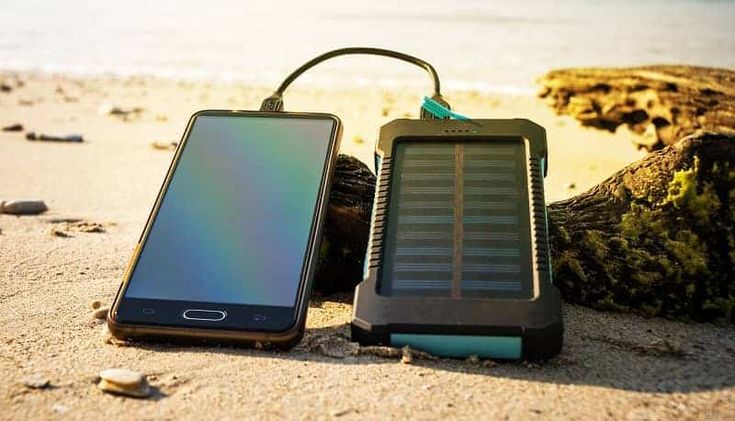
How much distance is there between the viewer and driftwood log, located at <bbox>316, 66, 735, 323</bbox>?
306cm

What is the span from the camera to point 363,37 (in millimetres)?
15789

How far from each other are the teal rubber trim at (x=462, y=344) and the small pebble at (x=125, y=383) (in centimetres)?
70

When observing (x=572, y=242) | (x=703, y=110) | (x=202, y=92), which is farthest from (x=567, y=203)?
(x=202, y=92)

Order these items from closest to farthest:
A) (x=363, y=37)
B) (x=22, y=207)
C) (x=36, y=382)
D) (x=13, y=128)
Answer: (x=36, y=382), (x=22, y=207), (x=13, y=128), (x=363, y=37)

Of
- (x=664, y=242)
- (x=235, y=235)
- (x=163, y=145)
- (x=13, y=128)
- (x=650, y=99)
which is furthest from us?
(x=13, y=128)

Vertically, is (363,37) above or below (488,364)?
below

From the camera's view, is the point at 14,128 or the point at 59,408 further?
the point at 14,128

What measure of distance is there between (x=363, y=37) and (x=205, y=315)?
1348 centimetres

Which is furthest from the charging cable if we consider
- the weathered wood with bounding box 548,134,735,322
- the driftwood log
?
the weathered wood with bounding box 548,134,735,322

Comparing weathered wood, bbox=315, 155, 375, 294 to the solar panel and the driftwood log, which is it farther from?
the solar panel

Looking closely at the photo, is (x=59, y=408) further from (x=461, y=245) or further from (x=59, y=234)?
(x=59, y=234)

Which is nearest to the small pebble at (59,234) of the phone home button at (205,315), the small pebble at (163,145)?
the phone home button at (205,315)

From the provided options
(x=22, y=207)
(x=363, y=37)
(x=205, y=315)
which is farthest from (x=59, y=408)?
(x=363, y=37)

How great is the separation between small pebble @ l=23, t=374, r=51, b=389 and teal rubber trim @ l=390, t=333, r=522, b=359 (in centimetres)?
97
